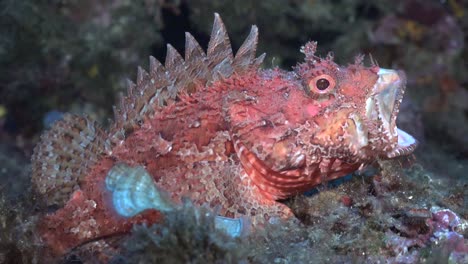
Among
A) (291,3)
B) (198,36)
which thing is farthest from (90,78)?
(291,3)

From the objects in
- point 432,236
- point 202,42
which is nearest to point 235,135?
point 432,236

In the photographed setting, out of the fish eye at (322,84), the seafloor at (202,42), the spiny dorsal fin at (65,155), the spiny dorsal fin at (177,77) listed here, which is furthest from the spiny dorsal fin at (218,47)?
the seafloor at (202,42)

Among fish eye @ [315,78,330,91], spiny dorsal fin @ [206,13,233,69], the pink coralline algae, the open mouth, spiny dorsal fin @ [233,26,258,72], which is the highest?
spiny dorsal fin @ [206,13,233,69]

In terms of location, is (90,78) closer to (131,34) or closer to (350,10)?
(131,34)

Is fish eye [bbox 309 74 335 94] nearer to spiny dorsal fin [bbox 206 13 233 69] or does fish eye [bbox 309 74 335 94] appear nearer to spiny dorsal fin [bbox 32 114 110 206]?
spiny dorsal fin [bbox 206 13 233 69]

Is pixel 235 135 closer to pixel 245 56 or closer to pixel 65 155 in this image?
pixel 245 56

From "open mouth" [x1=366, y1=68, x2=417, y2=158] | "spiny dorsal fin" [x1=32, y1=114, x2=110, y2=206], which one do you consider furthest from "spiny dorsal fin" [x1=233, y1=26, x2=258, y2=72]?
"spiny dorsal fin" [x1=32, y1=114, x2=110, y2=206]
